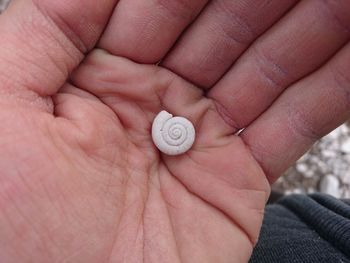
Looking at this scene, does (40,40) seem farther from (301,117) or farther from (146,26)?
(301,117)

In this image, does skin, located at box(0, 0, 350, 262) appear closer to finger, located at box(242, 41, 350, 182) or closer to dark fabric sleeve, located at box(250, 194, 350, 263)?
finger, located at box(242, 41, 350, 182)

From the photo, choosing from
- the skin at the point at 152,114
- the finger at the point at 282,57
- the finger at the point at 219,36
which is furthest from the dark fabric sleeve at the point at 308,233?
the finger at the point at 219,36

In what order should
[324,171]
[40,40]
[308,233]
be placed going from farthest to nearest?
[324,171]
[308,233]
[40,40]

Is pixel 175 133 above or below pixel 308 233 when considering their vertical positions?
above

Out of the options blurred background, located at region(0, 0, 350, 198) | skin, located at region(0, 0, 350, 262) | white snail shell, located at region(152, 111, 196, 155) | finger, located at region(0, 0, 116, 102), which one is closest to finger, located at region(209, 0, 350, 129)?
skin, located at region(0, 0, 350, 262)

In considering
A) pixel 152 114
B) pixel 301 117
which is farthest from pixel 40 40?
pixel 301 117

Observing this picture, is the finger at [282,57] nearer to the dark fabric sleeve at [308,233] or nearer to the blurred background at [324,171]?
the dark fabric sleeve at [308,233]

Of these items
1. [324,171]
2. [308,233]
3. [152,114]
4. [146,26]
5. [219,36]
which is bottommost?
[324,171]
